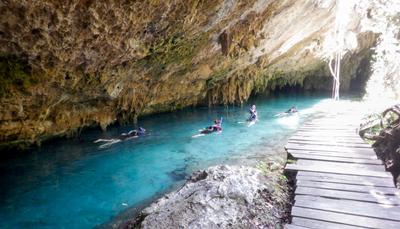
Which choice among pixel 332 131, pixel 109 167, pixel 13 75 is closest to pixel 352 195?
pixel 332 131

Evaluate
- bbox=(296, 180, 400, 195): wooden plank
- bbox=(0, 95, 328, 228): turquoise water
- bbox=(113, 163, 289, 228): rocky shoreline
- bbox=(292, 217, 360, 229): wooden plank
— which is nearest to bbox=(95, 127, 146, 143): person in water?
bbox=(0, 95, 328, 228): turquoise water

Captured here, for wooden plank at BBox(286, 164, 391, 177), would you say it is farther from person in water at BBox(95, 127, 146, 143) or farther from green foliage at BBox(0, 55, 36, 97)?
person in water at BBox(95, 127, 146, 143)

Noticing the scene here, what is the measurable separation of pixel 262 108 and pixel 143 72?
12.6 m

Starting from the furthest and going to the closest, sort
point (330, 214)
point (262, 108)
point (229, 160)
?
1. point (262, 108)
2. point (229, 160)
3. point (330, 214)

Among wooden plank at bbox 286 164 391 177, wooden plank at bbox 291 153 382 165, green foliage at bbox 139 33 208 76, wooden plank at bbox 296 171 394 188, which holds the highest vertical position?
green foliage at bbox 139 33 208 76

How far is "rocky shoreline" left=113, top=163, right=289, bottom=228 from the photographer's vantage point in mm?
5039

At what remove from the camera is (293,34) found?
685 inches

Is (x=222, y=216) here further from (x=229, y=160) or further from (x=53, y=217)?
(x=229, y=160)

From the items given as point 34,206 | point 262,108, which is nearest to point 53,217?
point 34,206

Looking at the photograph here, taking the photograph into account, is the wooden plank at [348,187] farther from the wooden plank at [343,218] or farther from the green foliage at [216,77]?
the green foliage at [216,77]

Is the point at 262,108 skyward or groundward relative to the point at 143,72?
groundward

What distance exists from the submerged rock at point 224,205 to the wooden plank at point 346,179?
0.55m

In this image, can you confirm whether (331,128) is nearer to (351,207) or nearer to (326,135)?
(326,135)

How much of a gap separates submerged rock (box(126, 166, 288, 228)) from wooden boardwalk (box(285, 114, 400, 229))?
55 centimetres
